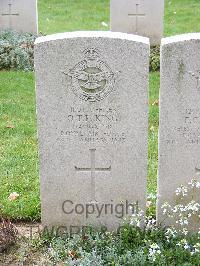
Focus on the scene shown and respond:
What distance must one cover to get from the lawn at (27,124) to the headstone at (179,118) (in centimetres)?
91

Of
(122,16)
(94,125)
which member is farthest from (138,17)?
(94,125)

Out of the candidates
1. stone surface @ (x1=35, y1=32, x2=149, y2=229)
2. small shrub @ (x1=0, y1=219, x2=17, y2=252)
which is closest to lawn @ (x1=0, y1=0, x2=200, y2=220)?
small shrub @ (x1=0, y1=219, x2=17, y2=252)

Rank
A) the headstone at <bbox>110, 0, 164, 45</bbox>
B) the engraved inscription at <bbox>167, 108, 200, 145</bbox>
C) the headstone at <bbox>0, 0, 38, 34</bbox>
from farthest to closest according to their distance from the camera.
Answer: the headstone at <bbox>0, 0, 38, 34</bbox>, the headstone at <bbox>110, 0, 164, 45</bbox>, the engraved inscription at <bbox>167, 108, 200, 145</bbox>

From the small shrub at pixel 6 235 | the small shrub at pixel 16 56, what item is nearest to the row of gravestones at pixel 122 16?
the small shrub at pixel 16 56

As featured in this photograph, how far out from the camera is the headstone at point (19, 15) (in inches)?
455

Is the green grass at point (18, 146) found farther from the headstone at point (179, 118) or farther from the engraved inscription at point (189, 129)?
the engraved inscription at point (189, 129)

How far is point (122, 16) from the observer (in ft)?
37.5

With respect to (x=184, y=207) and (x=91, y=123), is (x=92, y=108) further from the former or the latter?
(x=184, y=207)

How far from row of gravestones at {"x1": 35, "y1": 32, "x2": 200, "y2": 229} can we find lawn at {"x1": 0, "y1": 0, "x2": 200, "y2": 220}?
2.54 feet

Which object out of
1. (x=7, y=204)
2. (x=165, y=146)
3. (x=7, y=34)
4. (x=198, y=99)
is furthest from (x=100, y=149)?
(x=7, y=34)

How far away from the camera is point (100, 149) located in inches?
194

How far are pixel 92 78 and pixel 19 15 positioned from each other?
733 centimetres

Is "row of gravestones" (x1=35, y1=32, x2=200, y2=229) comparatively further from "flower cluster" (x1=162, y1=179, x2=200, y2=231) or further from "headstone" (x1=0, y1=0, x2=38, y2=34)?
"headstone" (x1=0, y1=0, x2=38, y2=34)

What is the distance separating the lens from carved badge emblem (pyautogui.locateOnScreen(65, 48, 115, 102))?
466cm
